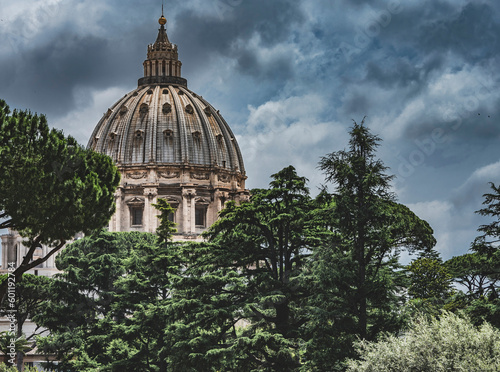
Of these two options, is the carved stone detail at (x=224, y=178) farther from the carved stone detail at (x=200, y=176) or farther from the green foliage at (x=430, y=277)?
the green foliage at (x=430, y=277)

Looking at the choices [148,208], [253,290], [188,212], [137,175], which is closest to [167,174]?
[137,175]

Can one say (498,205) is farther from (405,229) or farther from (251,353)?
(251,353)

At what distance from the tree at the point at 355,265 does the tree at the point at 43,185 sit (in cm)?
701

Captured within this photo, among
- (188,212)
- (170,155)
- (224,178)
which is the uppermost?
(170,155)

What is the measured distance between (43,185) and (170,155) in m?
80.1

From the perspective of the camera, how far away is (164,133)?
104625 millimetres

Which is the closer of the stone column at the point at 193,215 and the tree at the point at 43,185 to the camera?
the tree at the point at 43,185

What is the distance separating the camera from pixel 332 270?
2512cm

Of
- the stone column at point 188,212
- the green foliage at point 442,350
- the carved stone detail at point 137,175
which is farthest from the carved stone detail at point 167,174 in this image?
the green foliage at point 442,350

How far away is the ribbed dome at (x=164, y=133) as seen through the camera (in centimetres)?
10338

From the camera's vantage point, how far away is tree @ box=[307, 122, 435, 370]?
2472cm

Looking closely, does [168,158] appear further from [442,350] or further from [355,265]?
[442,350]

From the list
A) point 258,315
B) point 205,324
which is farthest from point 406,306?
point 205,324

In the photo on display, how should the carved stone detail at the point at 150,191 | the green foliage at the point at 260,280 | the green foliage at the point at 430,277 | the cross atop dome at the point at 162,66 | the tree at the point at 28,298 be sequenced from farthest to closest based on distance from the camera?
the cross atop dome at the point at 162,66
the carved stone detail at the point at 150,191
the tree at the point at 28,298
the green foliage at the point at 430,277
the green foliage at the point at 260,280
